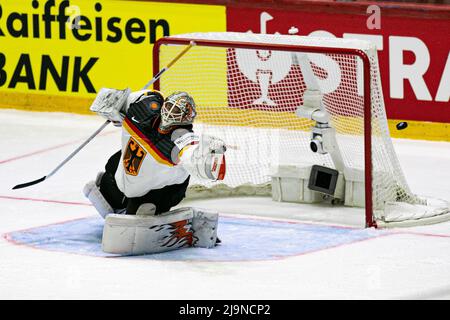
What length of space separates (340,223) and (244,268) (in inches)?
43.0

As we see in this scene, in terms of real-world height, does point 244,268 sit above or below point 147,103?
below

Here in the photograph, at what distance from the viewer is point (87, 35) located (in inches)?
421

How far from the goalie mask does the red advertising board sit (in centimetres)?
303

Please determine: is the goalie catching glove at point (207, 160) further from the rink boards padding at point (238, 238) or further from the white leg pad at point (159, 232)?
the rink boards padding at point (238, 238)

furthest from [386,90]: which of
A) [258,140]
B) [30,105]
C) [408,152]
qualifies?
[30,105]

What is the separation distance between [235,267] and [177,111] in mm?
812

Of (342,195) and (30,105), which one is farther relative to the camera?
(30,105)

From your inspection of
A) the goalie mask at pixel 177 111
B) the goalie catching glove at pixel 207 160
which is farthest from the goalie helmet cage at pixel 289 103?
the goalie catching glove at pixel 207 160

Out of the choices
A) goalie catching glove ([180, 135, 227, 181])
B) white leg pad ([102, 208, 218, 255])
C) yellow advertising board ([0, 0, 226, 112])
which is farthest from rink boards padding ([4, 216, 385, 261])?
yellow advertising board ([0, 0, 226, 112])

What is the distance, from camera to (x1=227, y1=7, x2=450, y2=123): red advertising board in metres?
9.55

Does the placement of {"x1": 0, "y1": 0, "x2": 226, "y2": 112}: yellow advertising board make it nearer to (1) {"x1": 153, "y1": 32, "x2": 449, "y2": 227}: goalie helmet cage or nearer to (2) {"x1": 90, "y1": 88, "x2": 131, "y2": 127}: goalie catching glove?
(1) {"x1": 153, "y1": 32, "x2": 449, "y2": 227}: goalie helmet cage

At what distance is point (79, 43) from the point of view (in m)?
10.7

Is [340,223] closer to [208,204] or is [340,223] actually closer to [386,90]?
[208,204]

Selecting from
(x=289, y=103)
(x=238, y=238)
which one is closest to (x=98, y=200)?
(x=238, y=238)
